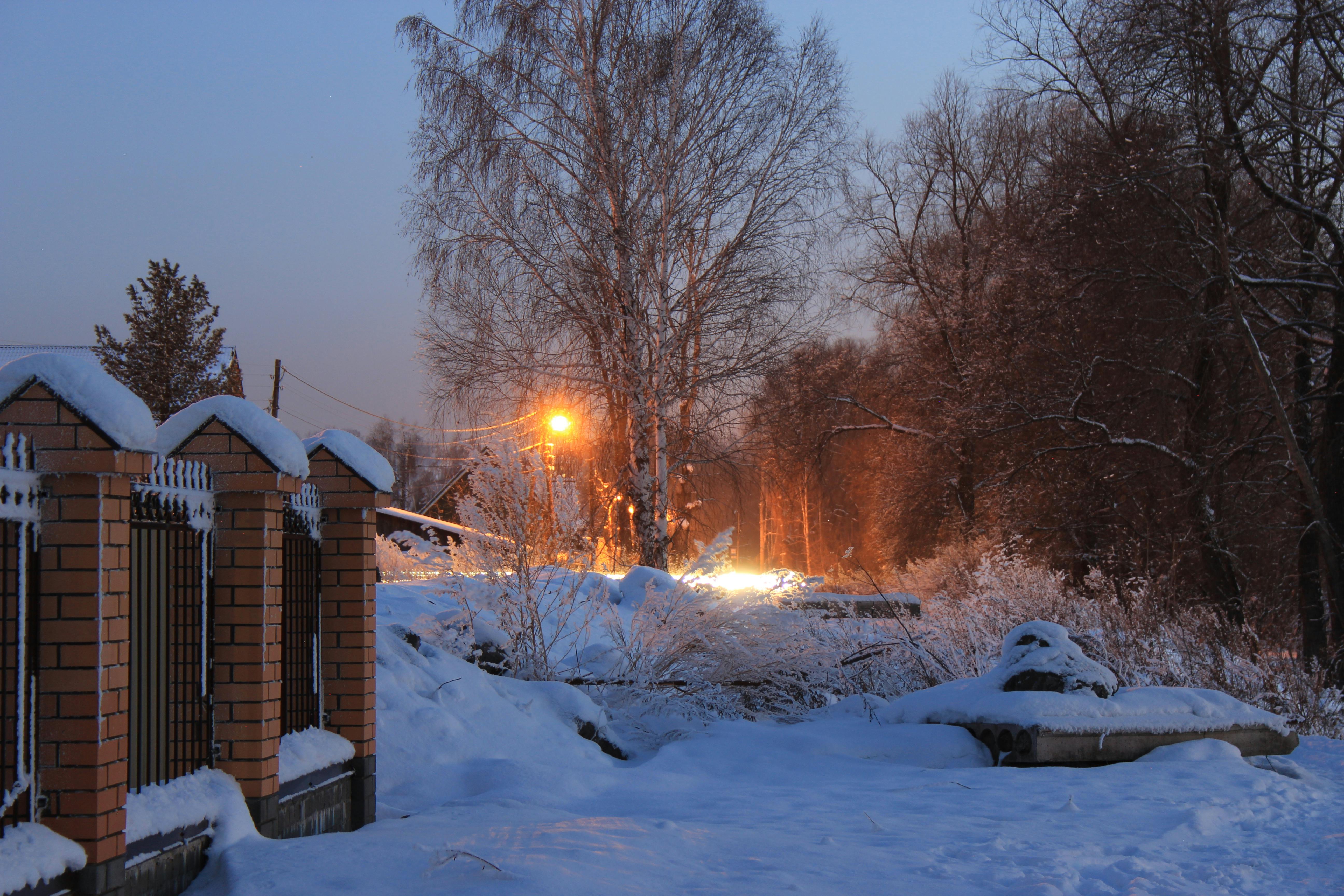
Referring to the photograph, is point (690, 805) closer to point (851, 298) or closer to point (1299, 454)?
point (1299, 454)

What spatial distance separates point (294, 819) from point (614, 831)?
1.35 m

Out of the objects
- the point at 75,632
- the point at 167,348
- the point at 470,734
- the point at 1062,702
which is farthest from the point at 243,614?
the point at 167,348

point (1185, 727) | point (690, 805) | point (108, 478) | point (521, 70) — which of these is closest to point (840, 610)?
point (1185, 727)

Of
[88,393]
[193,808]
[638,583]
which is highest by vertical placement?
[88,393]

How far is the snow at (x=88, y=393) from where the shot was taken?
2799 millimetres

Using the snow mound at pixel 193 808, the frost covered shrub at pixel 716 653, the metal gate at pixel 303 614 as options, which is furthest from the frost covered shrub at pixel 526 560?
the snow mound at pixel 193 808

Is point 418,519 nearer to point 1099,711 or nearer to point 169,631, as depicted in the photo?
point 1099,711

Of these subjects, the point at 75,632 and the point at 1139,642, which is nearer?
the point at 75,632

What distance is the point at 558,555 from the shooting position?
9312mm

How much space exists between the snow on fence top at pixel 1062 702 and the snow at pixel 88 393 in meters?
6.04

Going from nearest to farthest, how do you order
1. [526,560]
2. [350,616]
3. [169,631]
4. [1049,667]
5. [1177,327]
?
[169,631] → [350,616] → [1049,667] → [526,560] → [1177,327]

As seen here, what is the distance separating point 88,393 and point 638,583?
8187 mm

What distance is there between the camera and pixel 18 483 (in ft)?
9.03

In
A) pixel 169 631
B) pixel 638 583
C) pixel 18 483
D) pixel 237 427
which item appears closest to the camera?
pixel 18 483
